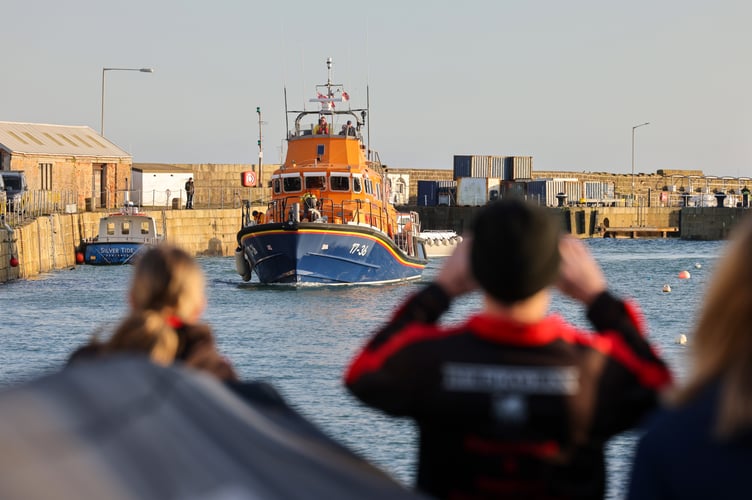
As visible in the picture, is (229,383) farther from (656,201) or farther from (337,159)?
(656,201)

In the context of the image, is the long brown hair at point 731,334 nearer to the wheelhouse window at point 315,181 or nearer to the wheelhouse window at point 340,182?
the wheelhouse window at point 340,182

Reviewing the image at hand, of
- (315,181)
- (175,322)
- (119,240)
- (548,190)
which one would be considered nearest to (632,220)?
(548,190)

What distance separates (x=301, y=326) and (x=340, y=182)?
8.45 metres

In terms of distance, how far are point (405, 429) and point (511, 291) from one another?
11.1m

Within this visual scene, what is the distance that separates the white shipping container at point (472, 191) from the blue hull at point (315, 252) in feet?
150

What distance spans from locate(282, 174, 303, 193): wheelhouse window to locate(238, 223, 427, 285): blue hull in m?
1.66

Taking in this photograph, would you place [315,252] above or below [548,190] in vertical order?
below

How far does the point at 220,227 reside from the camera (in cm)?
5397

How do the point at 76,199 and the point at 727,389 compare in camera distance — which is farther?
the point at 76,199

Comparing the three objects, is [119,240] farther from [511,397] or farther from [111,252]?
[511,397]

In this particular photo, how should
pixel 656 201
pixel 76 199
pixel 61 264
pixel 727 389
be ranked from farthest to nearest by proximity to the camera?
pixel 656 201 → pixel 76 199 → pixel 61 264 → pixel 727 389

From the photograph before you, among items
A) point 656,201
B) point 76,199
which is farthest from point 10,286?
point 656,201

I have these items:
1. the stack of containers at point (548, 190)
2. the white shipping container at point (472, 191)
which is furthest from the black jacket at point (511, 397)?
the stack of containers at point (548, 190)

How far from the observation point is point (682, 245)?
66750mm
